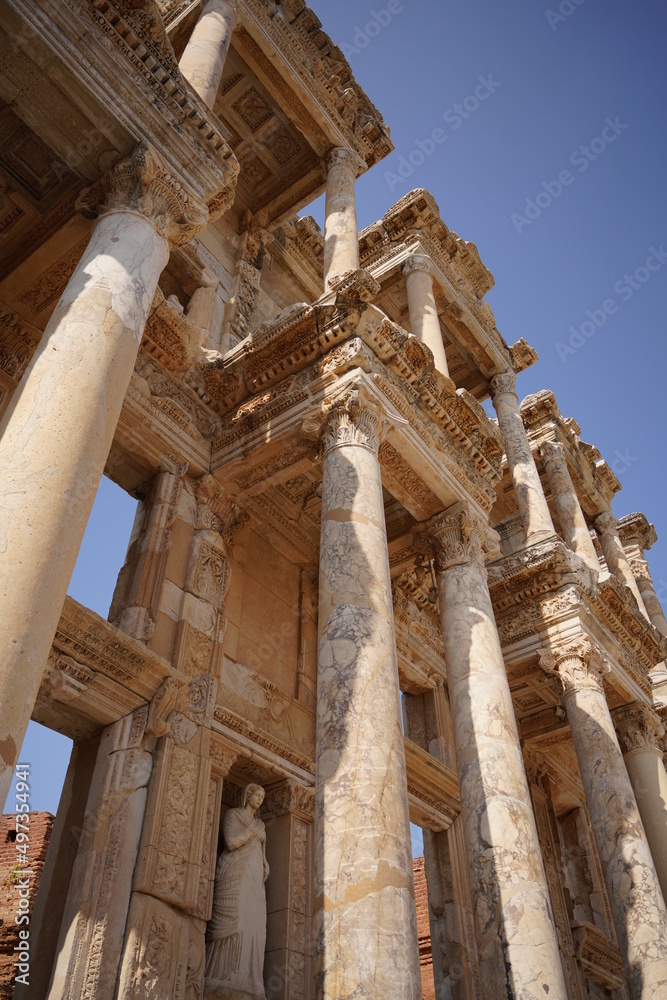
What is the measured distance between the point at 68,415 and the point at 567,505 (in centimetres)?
1500

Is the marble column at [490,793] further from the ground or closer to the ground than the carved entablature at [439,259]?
closer to the ground

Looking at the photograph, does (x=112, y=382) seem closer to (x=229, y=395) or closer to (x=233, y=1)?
(x=229, y=395)

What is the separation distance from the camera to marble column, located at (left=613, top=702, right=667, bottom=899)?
1495cm

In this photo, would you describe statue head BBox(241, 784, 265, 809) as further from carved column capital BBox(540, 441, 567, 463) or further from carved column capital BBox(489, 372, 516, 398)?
carved column capital BBox(540, 441, 567, 463)

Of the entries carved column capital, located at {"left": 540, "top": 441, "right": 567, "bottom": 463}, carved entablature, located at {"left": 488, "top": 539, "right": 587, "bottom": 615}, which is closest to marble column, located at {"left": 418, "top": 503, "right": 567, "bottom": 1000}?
carved entablature, located at {"left": 488, "top": 539, "right": 587, "bottom": 615}

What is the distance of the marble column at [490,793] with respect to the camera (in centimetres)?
834

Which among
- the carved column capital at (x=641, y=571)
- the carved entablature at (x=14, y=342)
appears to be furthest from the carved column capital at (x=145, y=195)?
the carved column capital at (x=641, y=571)

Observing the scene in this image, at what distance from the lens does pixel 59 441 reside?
5543 mm

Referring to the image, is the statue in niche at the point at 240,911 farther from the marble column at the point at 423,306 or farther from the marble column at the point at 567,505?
the marble column at the point at 567,505

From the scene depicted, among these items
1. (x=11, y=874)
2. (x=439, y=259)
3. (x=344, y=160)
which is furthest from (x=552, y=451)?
(x=11, y=874)

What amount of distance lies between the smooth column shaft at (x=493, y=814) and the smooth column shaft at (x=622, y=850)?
11.2 ft

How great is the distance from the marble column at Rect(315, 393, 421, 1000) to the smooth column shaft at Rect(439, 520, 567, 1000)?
91.7 inches

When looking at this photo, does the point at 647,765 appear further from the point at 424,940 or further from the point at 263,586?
the point at 263,586

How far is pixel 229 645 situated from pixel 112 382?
545 centimetres
